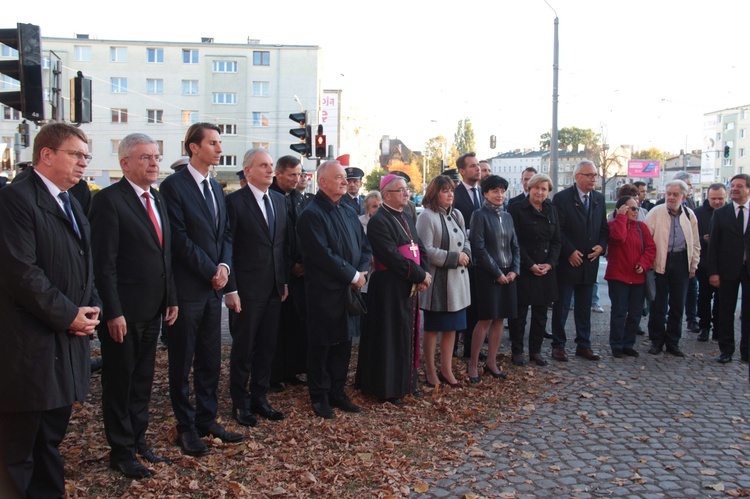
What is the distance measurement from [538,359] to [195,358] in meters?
4.62

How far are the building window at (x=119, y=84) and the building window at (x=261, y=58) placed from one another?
1162 cm

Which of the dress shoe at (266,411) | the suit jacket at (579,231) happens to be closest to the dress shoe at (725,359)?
the suit jacket at (579,231)

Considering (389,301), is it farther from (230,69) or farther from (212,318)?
(230,69)

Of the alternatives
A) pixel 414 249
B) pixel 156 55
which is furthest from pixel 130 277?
pixel 156 55

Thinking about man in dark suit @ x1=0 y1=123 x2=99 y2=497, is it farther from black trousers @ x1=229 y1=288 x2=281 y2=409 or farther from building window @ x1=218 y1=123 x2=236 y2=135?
building window @ x1=218 y1=123 x2=236 y2=135

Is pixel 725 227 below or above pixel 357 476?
above

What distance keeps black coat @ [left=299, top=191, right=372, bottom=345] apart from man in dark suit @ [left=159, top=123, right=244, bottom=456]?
92 cm

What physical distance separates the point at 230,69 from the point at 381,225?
58.5 m

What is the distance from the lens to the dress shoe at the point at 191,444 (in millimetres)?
4996

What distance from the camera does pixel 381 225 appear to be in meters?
6.51

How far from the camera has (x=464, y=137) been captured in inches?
3659

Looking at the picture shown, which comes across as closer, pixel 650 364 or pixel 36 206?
Answer: pixel 36 206

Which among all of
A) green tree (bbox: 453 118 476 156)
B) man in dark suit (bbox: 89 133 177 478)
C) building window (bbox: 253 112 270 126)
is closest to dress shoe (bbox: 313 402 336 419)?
man in dark suit (bbox: 89 133 177 478)

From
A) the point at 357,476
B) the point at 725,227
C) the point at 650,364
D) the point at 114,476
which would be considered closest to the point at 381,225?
the point at 357,476
